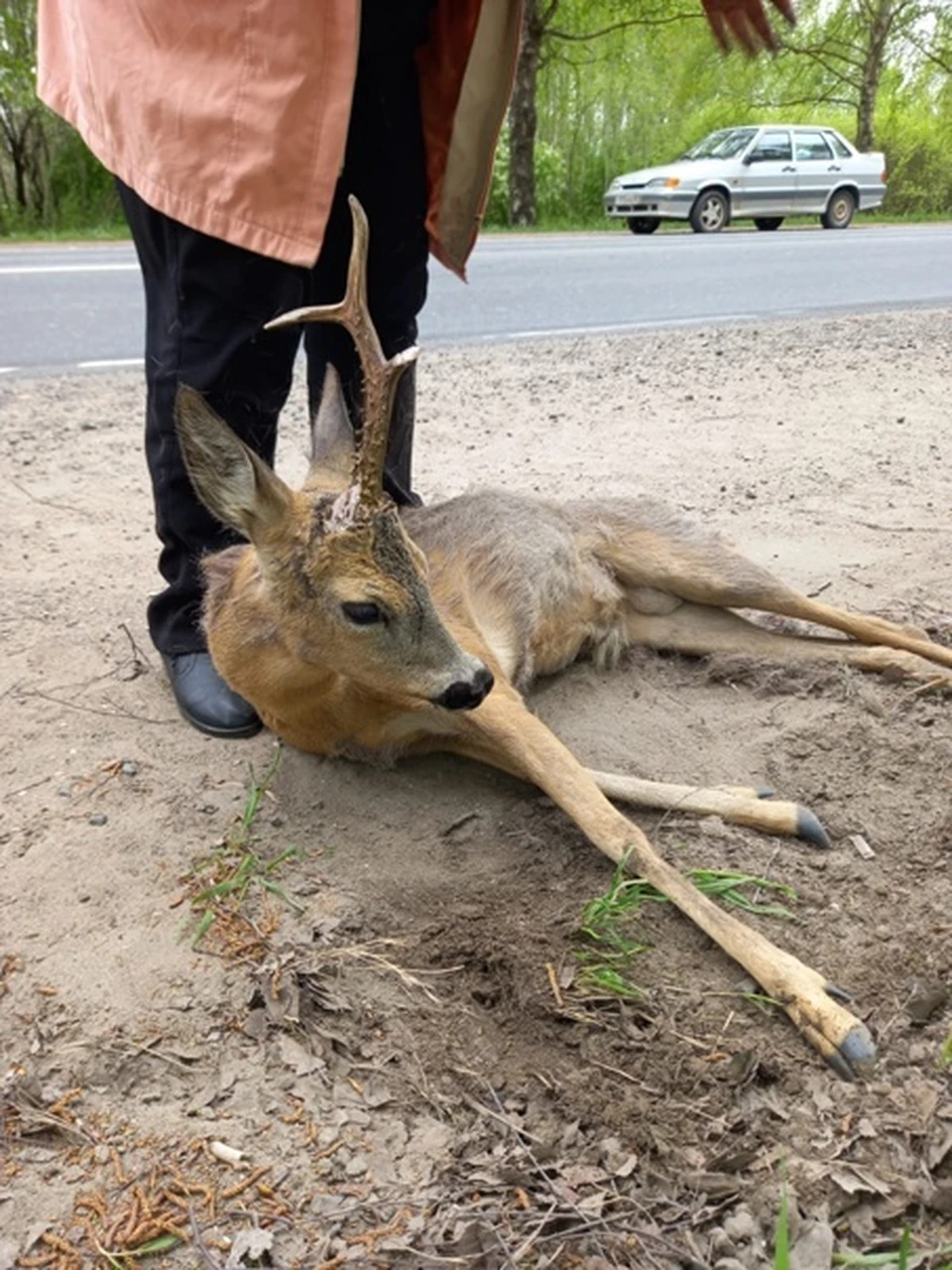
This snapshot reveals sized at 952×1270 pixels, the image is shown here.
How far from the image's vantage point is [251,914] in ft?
8.46

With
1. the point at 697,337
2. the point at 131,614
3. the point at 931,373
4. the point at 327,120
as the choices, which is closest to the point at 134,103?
the point at 327,120

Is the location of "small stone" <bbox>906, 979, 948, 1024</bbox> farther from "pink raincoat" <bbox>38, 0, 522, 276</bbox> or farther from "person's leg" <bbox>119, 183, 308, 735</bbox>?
"pink raincoat" <bbox>38, 0, 522, 276</bbox>

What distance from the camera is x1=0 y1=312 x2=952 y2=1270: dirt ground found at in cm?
189

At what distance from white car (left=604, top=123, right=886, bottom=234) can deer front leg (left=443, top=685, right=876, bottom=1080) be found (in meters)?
19.1

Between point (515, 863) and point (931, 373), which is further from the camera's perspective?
point (931, 373)

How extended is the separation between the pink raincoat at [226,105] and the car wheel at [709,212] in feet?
62.1

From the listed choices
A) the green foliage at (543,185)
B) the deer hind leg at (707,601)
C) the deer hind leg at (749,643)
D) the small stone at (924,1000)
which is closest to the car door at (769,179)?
the green foliage at (543,185)

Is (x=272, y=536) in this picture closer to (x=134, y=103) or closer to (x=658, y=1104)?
(x=134, y=103)

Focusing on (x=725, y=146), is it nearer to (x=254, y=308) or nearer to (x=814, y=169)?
(x=814, y=169)

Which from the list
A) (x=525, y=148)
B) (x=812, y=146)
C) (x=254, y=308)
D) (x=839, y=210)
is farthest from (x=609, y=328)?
(x=839, y=210)

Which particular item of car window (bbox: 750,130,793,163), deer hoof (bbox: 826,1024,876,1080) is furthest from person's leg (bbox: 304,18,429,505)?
car window (bbox: 750,130,793,163)

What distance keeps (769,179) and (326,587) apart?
21.2 meters

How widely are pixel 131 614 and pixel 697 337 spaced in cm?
612

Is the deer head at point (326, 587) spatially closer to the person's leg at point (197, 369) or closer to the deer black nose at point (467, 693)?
the deer black nose at point (467, 693)
